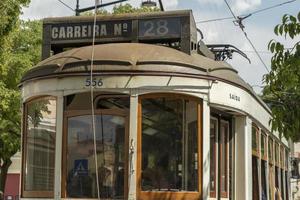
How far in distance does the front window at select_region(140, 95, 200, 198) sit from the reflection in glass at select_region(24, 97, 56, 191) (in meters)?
1.10

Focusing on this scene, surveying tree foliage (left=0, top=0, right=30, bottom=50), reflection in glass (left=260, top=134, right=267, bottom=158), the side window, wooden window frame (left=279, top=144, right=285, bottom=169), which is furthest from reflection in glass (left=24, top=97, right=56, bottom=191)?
tree foliage (left=0, top=0, right=30, bottom=50)

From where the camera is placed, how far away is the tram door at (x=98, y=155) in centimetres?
715

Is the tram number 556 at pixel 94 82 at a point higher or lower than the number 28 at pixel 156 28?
lower

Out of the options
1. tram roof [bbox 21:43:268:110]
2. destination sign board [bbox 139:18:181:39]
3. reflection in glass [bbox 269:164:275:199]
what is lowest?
reflection in glass [bbox 269:164:275:199]

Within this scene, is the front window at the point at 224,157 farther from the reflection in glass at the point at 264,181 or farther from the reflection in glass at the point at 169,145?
the reflection in glass at the point at 264,181

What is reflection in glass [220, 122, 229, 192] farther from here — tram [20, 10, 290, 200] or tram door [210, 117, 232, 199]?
tram [20, 10, 290, 200]

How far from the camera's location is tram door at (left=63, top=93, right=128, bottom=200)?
23.5ft

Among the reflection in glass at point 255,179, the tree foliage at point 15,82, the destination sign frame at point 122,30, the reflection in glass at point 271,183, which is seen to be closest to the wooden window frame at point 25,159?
the destination sign frame at point 122,30

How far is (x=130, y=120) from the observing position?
23.5ft

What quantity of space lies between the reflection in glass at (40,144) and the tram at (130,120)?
0.04 feet

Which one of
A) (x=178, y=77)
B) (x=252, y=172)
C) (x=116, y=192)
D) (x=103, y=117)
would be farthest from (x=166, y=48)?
(x=252, y=172)

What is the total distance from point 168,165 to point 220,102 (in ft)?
3.35

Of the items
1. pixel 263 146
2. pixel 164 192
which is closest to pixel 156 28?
pixel 164 192

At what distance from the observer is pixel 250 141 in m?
8.75
